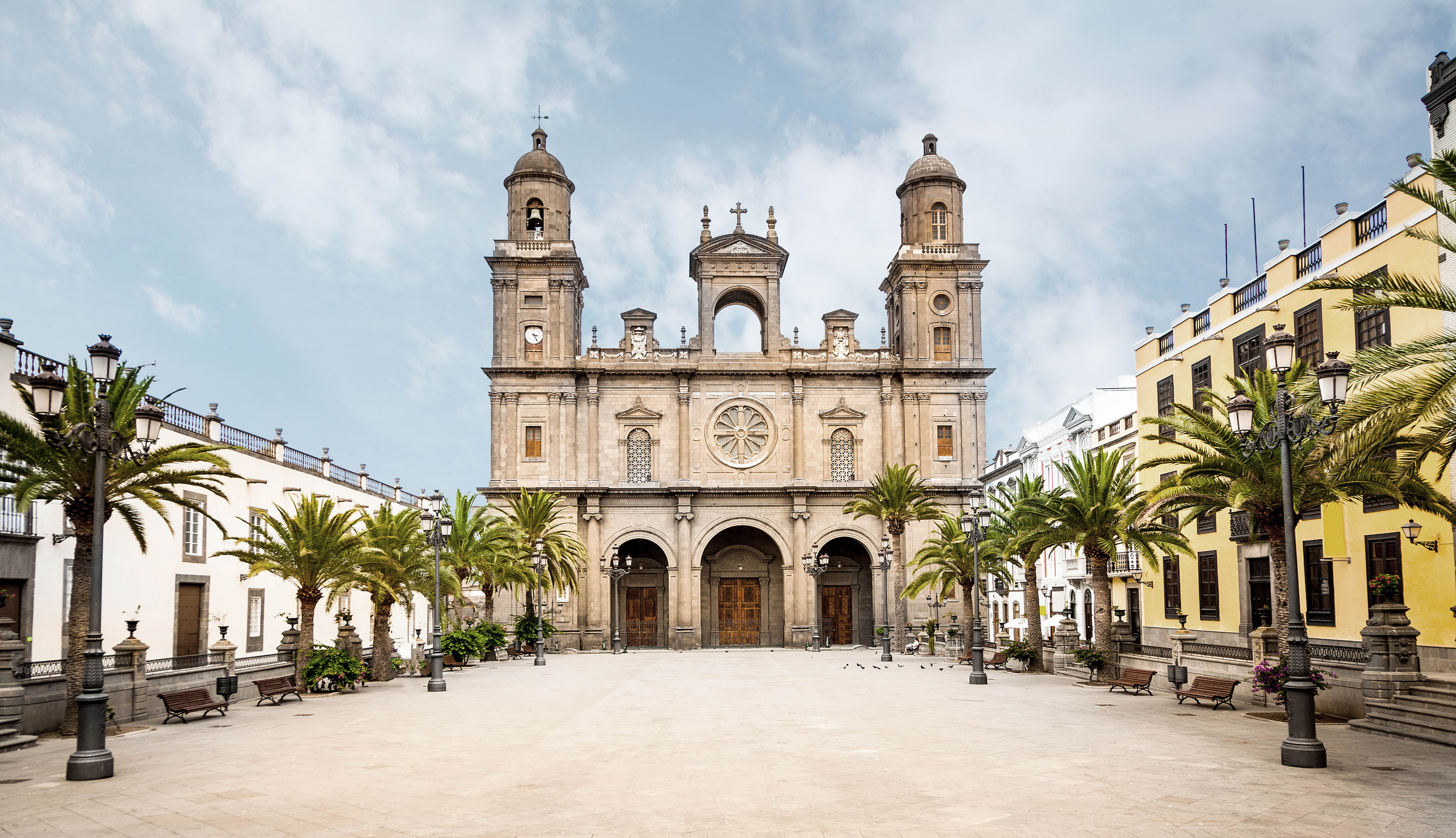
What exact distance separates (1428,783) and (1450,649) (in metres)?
12.7

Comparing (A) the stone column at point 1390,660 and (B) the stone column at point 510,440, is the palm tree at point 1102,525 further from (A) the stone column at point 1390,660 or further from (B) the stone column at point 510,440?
(B) the stone column at point 510,440

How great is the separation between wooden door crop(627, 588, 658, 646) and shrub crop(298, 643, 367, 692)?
27263 mm

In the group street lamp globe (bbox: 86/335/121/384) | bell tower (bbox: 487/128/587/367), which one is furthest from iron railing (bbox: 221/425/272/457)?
street lamp globe (bbox: 86/335/121/384)

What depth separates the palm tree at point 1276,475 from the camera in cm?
1923

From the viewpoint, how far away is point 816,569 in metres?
50.6

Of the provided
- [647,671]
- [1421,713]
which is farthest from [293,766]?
[647,671]

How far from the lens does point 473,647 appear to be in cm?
3862

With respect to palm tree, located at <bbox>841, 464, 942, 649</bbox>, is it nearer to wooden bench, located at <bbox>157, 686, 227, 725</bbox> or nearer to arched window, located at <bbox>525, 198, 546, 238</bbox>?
arched window, located at <bbox>525, 198, 546, 238</bbox>

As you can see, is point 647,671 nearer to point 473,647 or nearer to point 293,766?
point 473,647

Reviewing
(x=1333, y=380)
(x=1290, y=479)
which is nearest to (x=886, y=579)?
(x=1290, y=479)

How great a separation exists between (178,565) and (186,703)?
13187 millimetres

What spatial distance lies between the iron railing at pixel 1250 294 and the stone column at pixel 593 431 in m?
30.3

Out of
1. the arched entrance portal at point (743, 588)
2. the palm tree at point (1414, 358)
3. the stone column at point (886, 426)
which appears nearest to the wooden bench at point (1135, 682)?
the palm tree at point (1414, 358)

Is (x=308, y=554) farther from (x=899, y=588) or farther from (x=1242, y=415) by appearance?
(x=899, y=588)
